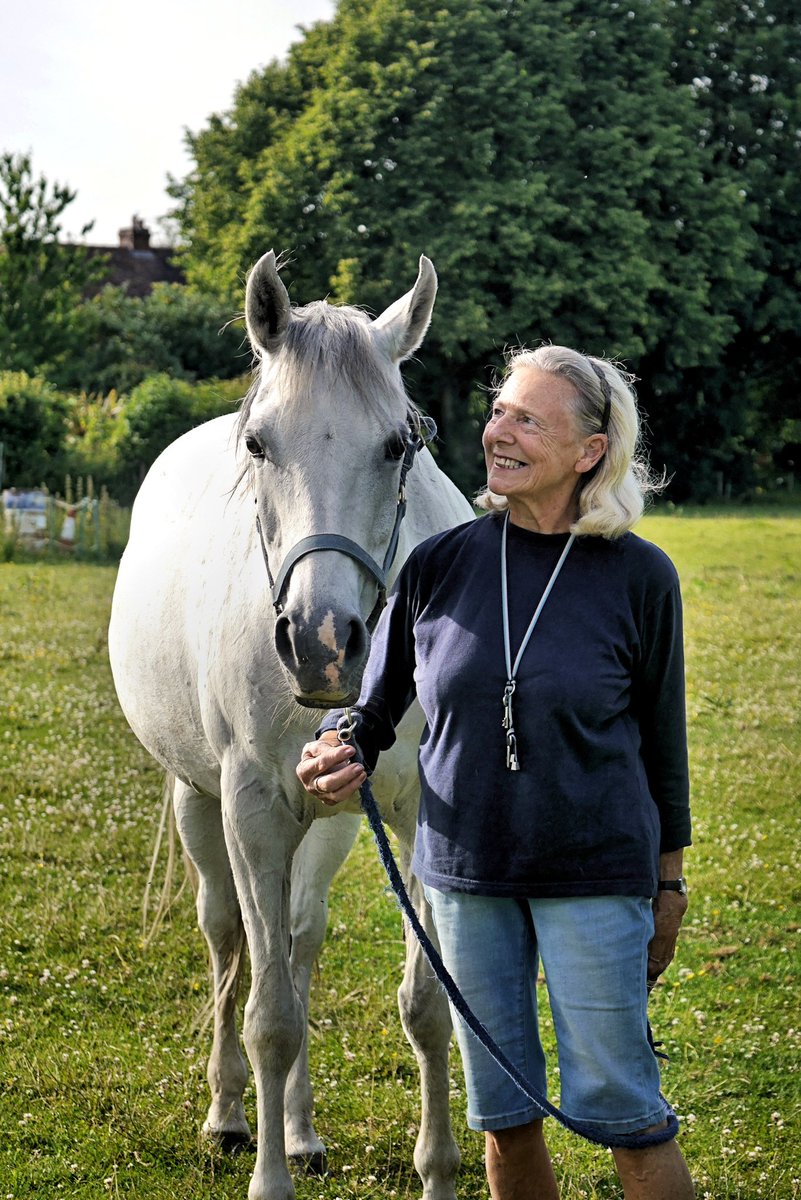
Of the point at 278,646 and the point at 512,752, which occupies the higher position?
the point at 278,646

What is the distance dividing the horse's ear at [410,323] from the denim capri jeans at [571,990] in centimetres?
145

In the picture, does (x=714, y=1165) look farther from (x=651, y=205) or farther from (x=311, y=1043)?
(x=651, y=205)

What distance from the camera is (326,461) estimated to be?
307cm

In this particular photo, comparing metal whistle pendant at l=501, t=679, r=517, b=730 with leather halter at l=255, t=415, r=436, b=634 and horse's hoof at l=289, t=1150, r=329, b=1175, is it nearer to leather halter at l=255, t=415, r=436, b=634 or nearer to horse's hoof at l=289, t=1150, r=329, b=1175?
leather halter at l=255, t=415, r=436, b=634

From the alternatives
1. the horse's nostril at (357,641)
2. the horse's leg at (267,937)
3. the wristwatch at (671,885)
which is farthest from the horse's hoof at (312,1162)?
the horse's nostril at (357,641)

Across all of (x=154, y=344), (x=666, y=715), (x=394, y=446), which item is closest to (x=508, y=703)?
(x=666, y=715)

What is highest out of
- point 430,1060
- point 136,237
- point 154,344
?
point 136,237

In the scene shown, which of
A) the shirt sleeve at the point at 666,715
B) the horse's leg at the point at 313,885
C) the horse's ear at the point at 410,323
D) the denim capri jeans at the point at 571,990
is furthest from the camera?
the horse's leg at the point at 313,885

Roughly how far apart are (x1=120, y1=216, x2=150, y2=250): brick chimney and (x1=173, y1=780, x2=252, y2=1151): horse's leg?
191ft

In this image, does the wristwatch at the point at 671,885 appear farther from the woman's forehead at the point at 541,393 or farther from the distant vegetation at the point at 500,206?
the distant vegetation at the point at 500,206

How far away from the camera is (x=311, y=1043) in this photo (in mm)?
5059

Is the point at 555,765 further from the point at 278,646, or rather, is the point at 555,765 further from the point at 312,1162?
the point at 312,1162

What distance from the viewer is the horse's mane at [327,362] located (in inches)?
125

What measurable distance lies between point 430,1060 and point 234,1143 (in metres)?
0.88
